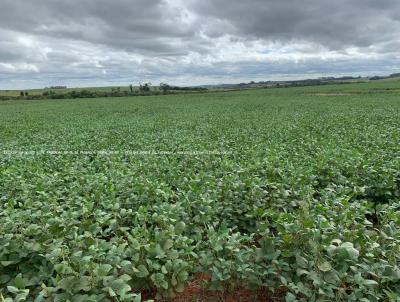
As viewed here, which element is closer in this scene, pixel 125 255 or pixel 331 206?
pixel 125 255

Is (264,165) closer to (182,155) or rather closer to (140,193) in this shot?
(140,193)

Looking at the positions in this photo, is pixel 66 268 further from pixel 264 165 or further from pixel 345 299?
pixel 264 165

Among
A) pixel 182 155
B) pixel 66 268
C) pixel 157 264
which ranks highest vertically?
pixel 66 268

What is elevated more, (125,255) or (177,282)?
(125,255)

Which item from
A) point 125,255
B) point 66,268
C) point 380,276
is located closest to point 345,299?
point 380,276

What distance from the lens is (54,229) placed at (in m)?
3.36

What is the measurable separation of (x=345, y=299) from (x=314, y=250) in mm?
418

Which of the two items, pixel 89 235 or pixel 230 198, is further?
pixel 230 198

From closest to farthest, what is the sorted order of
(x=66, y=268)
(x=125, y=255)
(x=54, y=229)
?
(x=66, y=268) → (x=125, y=255) → (x=54, y=229)

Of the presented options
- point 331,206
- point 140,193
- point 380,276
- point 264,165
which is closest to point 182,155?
point 264,165

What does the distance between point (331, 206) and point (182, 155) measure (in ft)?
20.9

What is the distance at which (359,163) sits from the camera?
635 centimetres

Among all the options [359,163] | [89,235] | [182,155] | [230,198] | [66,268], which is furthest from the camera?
[182,155]

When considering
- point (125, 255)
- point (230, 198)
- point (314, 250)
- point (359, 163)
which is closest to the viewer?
point (314, 250)
